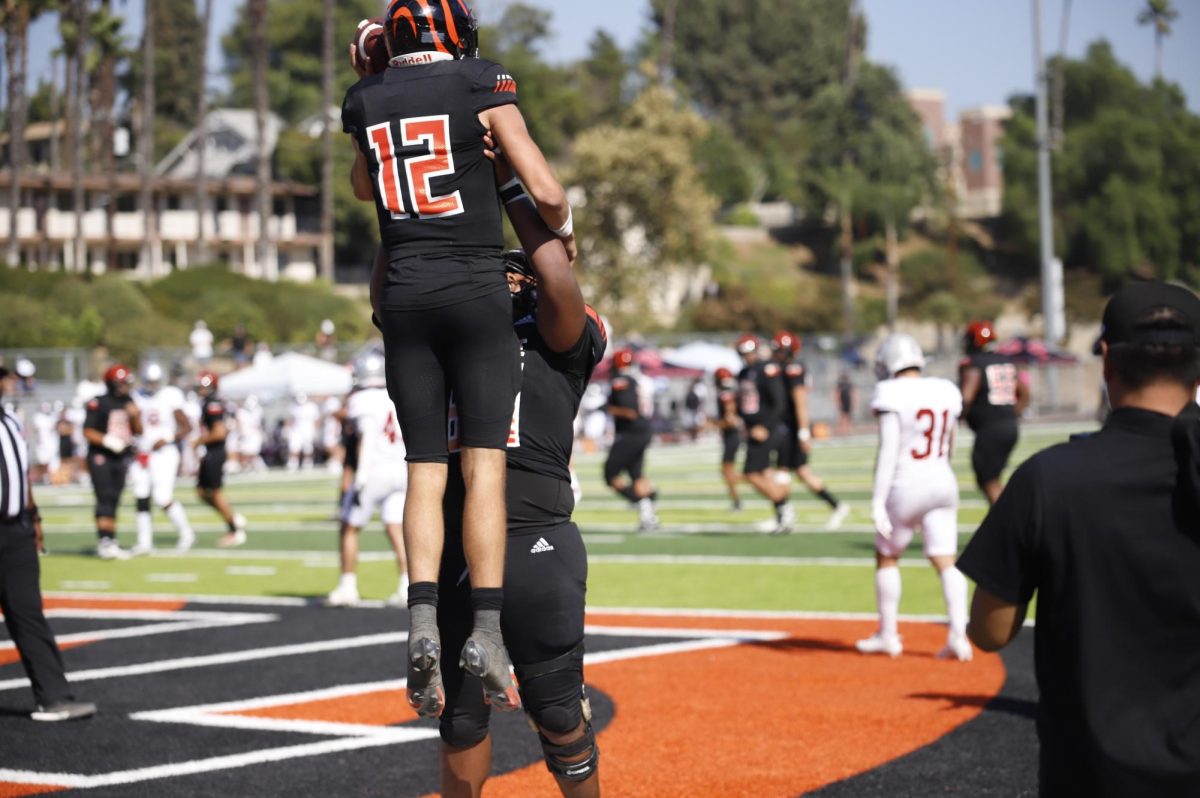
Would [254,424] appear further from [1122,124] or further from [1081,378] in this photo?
[1122,124]

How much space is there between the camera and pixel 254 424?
3672 cm

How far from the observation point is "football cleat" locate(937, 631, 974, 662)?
31.0ft

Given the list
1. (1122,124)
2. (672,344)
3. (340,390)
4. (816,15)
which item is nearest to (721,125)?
(816,15)

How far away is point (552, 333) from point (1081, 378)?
4851 cm

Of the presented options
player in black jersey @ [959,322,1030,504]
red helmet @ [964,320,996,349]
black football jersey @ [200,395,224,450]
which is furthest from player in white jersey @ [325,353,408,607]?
black football jersey @ [200,395,224,450]

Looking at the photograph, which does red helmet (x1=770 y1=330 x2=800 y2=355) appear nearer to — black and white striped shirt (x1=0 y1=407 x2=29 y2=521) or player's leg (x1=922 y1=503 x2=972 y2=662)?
player's leg (x1=922 y1=503 x2=972 y2=662)

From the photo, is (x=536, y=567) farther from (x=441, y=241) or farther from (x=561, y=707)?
(x=441, y=241)

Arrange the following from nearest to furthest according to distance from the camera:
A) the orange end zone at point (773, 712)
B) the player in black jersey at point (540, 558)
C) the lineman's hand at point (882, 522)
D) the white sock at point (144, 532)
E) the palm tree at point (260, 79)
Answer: the player in black jersey at point (540, 558), the orange end zone at point (773, 712), the lineman's hand at point (882, 522), the white sock at point (144, 532), the palm tree at point (260, 79)

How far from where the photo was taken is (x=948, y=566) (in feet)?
32.3

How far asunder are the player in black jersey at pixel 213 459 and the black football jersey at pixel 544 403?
1426 centimetres

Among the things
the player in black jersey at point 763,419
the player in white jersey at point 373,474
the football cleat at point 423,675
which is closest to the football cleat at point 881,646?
the player in white jersey at point 373,474

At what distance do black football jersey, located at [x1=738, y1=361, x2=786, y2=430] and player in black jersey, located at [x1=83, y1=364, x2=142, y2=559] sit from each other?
724cm

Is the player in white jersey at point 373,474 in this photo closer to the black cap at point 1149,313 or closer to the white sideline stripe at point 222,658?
the white sideline stripe at point 222,658

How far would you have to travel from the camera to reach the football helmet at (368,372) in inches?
519
